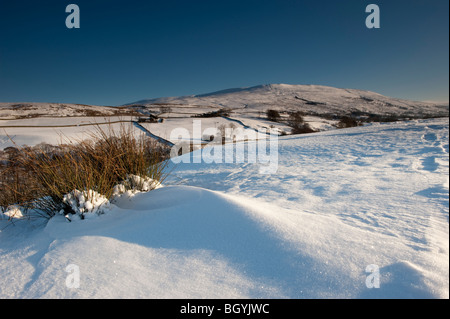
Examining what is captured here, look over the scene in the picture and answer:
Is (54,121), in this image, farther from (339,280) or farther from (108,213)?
(339,280)

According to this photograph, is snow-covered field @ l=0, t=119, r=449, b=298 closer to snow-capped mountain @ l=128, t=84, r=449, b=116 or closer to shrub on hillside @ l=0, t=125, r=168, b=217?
shrub on hillside @ l=0, t=125, r=168, b=217

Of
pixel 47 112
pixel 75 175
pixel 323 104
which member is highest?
pixel 323 104

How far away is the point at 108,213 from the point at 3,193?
2.35 meters

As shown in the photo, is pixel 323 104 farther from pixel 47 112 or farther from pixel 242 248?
pixel 242 248

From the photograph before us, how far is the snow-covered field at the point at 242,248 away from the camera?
4.24ft

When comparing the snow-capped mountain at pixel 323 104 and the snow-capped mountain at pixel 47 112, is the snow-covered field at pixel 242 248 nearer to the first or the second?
the snow-capped mountain at pixel 47 112

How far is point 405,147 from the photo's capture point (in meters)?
5.08

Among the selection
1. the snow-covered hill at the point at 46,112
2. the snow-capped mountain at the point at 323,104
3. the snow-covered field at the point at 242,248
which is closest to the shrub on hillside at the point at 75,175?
the snow-covered field at the point at 242,248

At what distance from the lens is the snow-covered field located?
1292 millimetres

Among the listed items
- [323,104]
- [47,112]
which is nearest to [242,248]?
[47,112]

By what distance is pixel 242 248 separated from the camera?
1.65 m

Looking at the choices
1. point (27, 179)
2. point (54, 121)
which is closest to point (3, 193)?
point (27, 179)

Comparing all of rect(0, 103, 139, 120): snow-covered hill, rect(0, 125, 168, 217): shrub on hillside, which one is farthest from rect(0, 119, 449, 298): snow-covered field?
rect(0, 103, 139, 120): snow-covered hill
